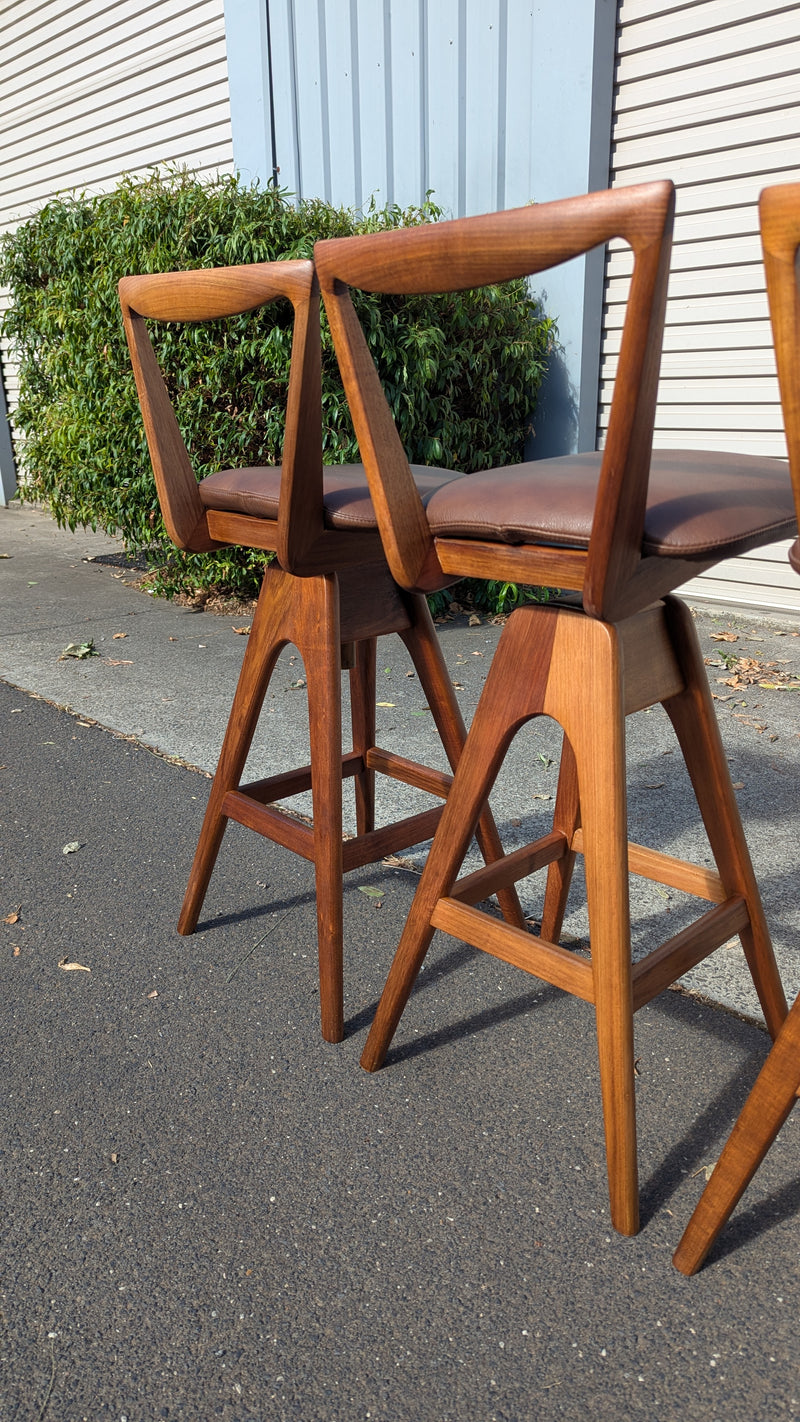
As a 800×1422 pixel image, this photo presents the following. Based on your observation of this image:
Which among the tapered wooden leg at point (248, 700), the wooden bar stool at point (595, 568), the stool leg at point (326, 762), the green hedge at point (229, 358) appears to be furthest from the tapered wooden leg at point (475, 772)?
the green hedge at point (229, 358)

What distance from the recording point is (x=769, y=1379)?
4.28 feet

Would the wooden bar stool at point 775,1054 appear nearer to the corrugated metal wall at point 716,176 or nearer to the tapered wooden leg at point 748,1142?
the tapered wooden leg at point 748,1142

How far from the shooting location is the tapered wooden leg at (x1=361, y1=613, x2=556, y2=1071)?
1.53 m

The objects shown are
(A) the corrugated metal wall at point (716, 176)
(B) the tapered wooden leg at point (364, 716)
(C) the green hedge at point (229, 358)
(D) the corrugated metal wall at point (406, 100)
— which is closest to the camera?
(B) the tapered wooden leg at point (364, 716)

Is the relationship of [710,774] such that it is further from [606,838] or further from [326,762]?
[326,762]

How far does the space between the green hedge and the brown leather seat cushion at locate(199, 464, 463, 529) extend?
2.72 m

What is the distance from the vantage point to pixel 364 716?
2.45m

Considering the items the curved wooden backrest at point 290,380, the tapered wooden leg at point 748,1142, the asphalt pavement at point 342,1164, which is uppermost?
the curved wooden backrest at point 290,380

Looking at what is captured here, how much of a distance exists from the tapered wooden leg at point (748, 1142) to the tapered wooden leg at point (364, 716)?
4.09 ft

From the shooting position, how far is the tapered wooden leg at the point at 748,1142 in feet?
4.30

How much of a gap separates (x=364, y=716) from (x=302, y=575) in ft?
2.15

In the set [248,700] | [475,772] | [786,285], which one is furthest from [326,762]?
[786,285]

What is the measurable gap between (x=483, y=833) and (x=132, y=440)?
4.00 meters

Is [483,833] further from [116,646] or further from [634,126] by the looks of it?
[634,126]
